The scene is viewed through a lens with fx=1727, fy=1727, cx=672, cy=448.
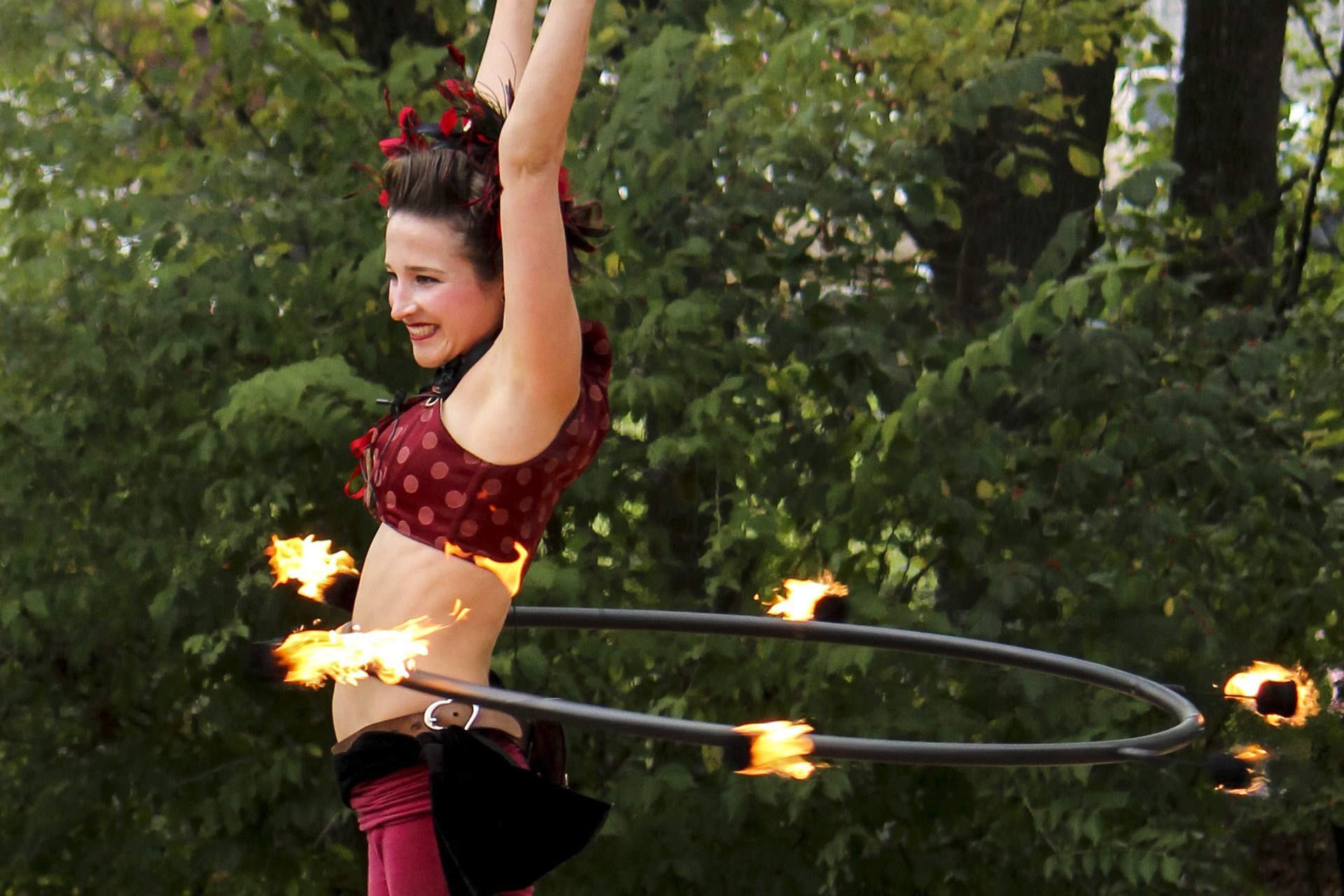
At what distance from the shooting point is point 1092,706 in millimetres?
4902

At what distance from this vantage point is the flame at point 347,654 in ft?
8.70

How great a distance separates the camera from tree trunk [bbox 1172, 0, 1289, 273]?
6.91m

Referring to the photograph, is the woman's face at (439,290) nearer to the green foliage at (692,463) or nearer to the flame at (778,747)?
the flame at (778,747)

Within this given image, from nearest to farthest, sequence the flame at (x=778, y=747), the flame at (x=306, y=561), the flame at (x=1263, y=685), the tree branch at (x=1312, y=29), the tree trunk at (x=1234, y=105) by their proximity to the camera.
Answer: the flame at (x=778, y=747)
the flame at (x=306, y=561)
the flame at (x=1263, y=685)
the tree trunk at (x=1234, y=105)
the tree branch at (x=1312, y=29)

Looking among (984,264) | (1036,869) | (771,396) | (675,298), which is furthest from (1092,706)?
(984,264)

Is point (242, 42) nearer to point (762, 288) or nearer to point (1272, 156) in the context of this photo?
point (762, 288)

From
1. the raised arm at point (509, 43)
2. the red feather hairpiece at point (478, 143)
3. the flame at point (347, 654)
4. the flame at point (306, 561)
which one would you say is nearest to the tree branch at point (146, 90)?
the raised arm at point (509, 43)

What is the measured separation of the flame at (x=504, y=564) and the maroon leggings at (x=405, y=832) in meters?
0.31

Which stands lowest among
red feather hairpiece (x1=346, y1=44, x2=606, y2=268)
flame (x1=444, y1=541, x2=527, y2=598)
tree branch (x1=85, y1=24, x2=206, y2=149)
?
flame (x1=444, y1=541, x2=527, y2=598)

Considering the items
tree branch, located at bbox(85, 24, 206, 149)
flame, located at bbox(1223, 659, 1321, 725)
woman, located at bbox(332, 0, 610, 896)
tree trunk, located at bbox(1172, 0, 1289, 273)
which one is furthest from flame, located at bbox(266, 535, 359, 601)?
tree trunk, located at bbox(1172, 0, 1289, 273)

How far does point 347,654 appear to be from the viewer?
268cm

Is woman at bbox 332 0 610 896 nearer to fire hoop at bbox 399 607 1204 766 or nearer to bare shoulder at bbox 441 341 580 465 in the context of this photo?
bare shoulder at bbox 441 341 580 465

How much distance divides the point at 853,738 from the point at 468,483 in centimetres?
78

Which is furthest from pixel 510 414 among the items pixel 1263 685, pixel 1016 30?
pixel 1016 30
